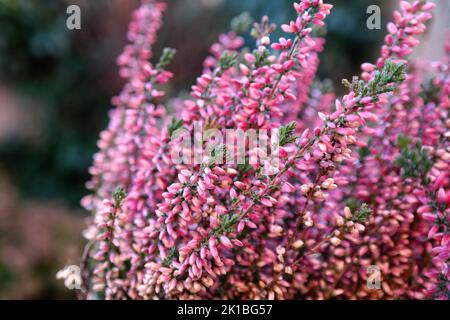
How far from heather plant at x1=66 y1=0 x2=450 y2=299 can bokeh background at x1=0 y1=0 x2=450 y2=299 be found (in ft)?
Result: 3.43

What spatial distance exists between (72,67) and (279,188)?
1762 millimetres

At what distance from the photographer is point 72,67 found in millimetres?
2170

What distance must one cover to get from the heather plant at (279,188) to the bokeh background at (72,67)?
105 cm

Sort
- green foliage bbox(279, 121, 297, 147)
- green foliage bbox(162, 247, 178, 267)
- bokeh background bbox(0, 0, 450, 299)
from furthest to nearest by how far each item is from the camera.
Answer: bokeh background bbox(0, 0, 450, 299) → green foliage bbox(162, 247, 178, 267) → green foliage bbox(279, 121, 297, 147)

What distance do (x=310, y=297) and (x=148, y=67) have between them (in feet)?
1.85

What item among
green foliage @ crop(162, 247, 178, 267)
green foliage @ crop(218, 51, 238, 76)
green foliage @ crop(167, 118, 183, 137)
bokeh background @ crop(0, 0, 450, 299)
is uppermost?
bokeh background @ crop(0, 0, 450, 299)

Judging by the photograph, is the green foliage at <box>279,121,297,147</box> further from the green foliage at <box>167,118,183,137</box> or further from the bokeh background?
the bokeh background

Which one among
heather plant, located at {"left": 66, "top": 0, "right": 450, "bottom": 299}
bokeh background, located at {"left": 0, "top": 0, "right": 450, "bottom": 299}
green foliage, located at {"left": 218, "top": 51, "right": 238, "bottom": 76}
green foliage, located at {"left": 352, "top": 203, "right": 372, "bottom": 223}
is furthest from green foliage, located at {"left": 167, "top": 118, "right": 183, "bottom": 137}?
bokeh background, located at {"left": 0, "top": 0, "right": 450, "bottom": 299}

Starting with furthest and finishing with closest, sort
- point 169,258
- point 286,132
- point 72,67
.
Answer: point 72,67, point 169,258, point 286,132

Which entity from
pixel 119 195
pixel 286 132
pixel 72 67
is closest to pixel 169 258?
pixel 119 195

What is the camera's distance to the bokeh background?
2.02m

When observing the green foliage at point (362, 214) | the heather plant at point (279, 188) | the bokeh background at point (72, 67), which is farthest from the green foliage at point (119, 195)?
the bokeh background at point (72, 67)

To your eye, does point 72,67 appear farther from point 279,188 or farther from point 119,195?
point 279,188

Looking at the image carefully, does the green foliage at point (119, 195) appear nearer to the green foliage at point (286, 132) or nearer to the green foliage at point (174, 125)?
the green foliage at point (174, 125)
